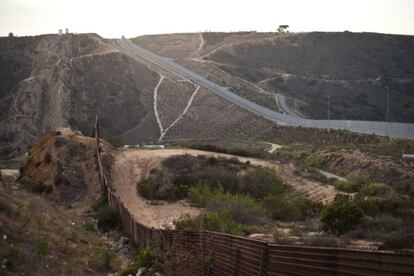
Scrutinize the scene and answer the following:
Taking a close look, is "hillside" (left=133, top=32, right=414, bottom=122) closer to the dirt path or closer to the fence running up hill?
the dirt path

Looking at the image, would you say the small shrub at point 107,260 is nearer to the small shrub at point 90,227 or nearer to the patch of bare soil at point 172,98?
the small shrub at point 90,227

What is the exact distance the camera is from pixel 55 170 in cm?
3784

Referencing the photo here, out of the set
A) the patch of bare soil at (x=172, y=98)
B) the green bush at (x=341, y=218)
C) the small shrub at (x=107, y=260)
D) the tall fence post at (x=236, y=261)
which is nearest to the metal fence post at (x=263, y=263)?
the tall fence post at (x=236, y=261)

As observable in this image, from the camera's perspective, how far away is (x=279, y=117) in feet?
257

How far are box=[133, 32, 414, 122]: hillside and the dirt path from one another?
4809 centimetres

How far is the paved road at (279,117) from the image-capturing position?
5547cm

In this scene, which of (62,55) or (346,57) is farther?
(346,57)

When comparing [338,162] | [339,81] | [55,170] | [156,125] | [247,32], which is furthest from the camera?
[247,32]

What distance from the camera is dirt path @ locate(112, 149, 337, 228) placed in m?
27.9

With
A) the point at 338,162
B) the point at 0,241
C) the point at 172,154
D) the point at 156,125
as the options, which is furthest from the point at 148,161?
the point at 156,125

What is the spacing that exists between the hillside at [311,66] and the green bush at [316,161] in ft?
139

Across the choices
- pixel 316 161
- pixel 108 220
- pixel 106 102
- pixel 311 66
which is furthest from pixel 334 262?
pixel 311 66

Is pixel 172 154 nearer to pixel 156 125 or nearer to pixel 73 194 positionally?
pixel 73 194

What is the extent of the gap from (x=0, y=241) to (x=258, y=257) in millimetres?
7374
